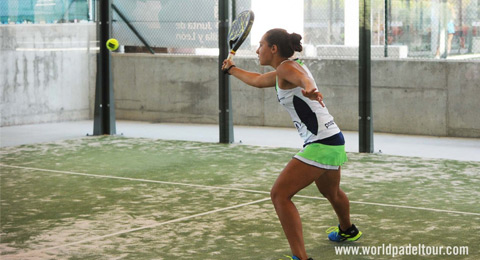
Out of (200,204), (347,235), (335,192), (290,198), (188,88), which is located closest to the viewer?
(290,198)

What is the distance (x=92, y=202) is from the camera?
28.5 feet

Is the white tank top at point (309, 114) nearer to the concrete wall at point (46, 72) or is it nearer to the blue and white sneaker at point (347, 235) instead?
the blue and white sneaker at point (347, 235)

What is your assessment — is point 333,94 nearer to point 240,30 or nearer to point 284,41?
point 240,30

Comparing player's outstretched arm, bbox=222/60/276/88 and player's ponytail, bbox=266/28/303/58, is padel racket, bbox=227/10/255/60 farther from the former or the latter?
player's ponytail, bbox=266/28/303/58

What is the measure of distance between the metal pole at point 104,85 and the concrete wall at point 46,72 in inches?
81.7

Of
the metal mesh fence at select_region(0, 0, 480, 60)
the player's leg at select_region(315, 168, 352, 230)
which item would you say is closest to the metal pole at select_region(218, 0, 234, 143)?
the metal mesh fence at select_region(0, 0, 480, 60)

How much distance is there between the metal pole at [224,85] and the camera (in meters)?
13.0

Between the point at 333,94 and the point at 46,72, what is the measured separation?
5.23 metres

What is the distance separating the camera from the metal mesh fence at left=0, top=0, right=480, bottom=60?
13.6 meters

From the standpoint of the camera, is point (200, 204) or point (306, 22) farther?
point (306, 22)

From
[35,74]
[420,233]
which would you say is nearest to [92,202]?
[420,233]

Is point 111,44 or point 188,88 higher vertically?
point 111,44

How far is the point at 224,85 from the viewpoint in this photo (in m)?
13.1

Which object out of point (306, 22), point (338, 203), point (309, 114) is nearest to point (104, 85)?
point (306, 22)
